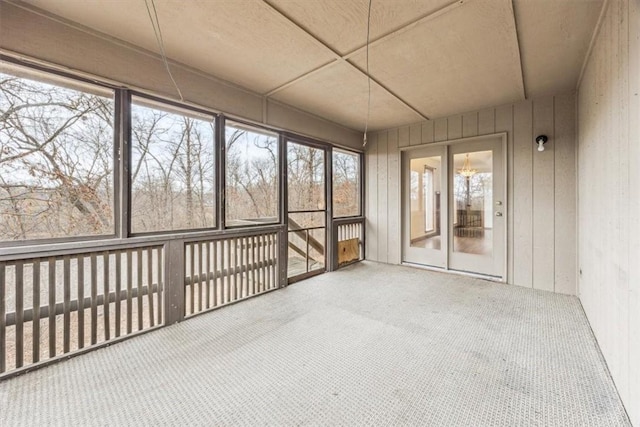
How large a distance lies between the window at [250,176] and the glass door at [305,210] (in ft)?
0.93

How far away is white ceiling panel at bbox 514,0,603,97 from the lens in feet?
6.10

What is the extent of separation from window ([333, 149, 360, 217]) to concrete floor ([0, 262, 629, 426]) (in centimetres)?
223

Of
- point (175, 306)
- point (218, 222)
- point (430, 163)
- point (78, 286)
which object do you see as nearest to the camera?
point (78, 286)

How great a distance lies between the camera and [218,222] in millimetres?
3045

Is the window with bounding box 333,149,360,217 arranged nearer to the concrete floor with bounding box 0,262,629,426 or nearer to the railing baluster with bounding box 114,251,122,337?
the concrete floor with bounding box 0,262,629,426

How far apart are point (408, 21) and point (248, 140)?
215cm

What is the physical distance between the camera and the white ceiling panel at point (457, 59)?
6.55ft

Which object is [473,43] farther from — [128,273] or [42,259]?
[42,259]

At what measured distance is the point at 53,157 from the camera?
2053mm

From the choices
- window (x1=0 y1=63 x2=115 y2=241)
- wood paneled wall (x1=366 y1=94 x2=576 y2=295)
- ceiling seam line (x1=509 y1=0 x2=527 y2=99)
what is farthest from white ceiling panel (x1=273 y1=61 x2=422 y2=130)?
window (x1=0 y1=63 x2=115 y2=241)

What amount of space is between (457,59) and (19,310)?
4.01 m

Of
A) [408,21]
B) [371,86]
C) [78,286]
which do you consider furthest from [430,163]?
[78,286]

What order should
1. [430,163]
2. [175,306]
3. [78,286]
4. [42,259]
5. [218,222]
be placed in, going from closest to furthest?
[42,259]
[78,286]
[175,306]
[218,222]
[430,163]

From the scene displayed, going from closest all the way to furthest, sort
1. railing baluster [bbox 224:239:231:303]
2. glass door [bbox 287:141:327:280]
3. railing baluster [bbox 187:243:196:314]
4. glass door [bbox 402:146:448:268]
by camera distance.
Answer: railing baluster [bbox 187:243:196:314] < railing baluster [bbox 224:239:231:303] < glass door [bbox 287:141:327:280] < glass door [bbox 402:146:448:268]
